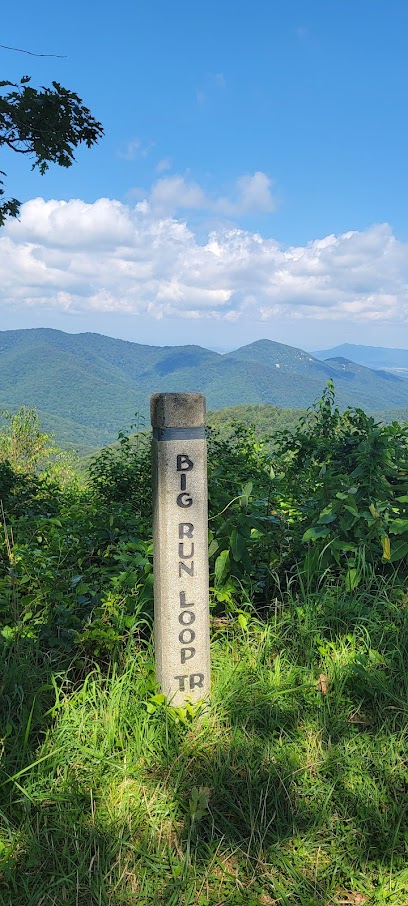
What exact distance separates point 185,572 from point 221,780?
0.83 metres

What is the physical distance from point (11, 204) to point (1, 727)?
8.17 meters

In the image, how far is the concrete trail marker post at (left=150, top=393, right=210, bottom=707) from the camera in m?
2.50

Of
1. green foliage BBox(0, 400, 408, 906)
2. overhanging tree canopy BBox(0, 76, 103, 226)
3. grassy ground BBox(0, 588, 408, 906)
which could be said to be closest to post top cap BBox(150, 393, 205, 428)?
green foliage BBox(0, 400, 408, 906)

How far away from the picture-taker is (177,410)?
2.49 m

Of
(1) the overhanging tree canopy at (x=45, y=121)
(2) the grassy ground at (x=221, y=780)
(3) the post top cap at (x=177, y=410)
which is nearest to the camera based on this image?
(2) the grassy ground at (x=221, y=780)

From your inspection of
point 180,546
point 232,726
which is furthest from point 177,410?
point 232,726

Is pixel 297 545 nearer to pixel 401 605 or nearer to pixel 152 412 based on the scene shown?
pixel 401 605

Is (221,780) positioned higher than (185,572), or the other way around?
(185,572)

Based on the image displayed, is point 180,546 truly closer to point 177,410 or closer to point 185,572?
point 185,572

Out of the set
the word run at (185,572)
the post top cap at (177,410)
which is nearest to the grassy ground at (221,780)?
the word run at (185,572)

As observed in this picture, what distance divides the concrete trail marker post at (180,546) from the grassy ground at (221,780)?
176 mm

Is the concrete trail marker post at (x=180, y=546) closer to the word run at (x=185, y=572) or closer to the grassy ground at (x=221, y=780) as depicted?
the word run at (x=185, y=572)

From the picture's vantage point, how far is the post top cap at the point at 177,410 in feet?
8.13

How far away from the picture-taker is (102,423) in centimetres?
19038
